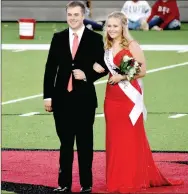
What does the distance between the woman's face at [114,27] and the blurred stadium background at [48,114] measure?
5.14 feet

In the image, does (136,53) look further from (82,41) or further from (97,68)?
(82,41)

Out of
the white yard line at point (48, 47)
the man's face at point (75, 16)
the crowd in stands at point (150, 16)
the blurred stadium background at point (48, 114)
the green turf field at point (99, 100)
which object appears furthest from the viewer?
the crowd in stands at point (150, 16)

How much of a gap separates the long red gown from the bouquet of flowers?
12cm

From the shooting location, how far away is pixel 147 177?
934cm

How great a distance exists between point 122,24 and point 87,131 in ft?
3.47

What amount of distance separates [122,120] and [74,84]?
0.62 metres

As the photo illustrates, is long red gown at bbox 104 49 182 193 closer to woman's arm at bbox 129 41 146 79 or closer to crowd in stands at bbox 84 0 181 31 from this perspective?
woman's arm at bbox 129 41 146 79

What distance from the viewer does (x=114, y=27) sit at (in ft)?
30.0

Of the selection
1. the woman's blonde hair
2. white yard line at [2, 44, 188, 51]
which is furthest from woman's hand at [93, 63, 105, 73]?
white yard line at [2, 44, 188, 51]

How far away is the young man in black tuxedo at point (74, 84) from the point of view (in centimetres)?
895

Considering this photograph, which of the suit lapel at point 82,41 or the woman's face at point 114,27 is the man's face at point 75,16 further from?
the woman's face at point 114,27

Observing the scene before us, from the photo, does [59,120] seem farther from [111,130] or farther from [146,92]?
[146,92]

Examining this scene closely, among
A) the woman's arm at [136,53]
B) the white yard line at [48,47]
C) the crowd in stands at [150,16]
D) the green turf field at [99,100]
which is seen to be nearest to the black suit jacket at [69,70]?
the woman's arm at [136,53]

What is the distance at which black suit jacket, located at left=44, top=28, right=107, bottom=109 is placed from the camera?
353 inches
